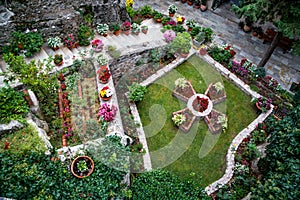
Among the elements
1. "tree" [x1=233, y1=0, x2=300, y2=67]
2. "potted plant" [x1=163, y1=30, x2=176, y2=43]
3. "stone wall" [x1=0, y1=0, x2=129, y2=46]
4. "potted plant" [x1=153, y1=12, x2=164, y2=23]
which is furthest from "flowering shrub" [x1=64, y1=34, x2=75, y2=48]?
"tree" [x1=233, y1=0, x2=300, y2=67]

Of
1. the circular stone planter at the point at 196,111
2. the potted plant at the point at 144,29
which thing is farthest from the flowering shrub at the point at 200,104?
the potted plant at the point at 144,29

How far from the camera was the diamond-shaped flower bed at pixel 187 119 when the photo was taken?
44.6ft

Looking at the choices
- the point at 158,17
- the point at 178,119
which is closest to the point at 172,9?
the point at 158,17

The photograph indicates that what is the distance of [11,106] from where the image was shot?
11.2m

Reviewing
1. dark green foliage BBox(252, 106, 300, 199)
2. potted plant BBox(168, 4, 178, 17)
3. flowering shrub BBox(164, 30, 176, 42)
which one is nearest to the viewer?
dark green foliage BBox(252, 106, 300, 199)

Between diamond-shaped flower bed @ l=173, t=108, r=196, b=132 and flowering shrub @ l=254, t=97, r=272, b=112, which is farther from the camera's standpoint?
flowering shrub @ l=254, t=97, r=272, b=112

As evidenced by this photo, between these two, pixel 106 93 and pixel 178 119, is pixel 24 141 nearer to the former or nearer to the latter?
pixel 106 93

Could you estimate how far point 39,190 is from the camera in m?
9.30

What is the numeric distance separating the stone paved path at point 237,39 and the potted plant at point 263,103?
215cm

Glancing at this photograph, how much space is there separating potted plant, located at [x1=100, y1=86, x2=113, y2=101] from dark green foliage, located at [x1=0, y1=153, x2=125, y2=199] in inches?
134

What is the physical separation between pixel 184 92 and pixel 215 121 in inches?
79.7

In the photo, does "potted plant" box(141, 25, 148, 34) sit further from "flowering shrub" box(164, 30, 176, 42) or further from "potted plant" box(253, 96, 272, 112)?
"potted plant" box(253, 96, 272, 112)

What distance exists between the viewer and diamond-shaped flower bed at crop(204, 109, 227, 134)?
1370 cm

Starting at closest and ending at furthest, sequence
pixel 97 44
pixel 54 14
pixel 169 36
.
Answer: pixel 54 14
pixel 97 44
pixel 169 36
